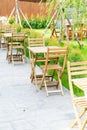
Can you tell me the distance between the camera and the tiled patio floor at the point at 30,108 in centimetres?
523

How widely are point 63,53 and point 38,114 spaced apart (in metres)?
1.77

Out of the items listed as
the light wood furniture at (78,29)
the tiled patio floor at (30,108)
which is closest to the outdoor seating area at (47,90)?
the tiled patio floor at (30,108)

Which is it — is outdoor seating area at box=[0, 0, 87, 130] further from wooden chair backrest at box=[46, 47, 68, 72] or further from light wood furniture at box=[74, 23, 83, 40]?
light wood furniture at box=[74, 23, 83, 40]

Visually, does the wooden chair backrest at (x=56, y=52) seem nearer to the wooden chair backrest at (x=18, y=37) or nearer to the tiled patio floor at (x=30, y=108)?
Answer: the tiled patio floor at (x=30, y=108)

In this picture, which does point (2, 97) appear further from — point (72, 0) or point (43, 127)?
point (72, 0)

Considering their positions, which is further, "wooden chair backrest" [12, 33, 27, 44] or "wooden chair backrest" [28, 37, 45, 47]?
"wooden chair backrest" [12, 33, 27, 44]

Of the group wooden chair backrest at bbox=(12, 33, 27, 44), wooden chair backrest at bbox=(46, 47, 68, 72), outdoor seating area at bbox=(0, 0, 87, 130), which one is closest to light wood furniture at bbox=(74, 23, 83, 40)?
outdoor seating area at bbox=(0, 0, 87, 130)

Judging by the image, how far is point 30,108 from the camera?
603cm

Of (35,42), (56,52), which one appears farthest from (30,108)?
(35,42)

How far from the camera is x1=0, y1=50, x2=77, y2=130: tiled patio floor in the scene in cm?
523

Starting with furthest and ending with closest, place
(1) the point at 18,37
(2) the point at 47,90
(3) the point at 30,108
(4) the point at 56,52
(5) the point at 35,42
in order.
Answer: (1) the point at 18,37, (5) the point at 35,42, (2) the point at 47,90, (4) the point at 56,52, (3) the point at 30,108

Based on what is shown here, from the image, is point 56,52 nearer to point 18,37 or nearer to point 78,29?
point 18,37

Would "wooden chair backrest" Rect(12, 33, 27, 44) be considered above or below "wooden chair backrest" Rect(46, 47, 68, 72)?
below

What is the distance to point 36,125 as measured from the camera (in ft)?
17.1
